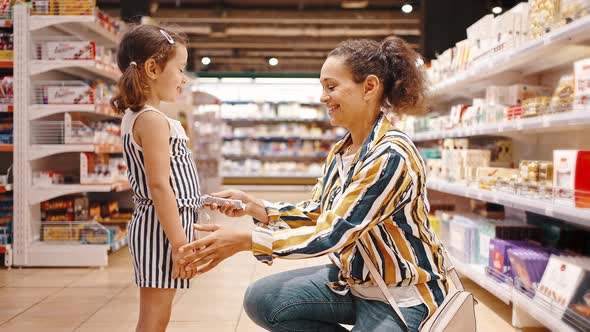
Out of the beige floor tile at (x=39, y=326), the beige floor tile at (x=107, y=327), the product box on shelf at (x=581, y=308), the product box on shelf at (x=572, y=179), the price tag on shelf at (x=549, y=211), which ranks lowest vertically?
the beige floor tile at (x=39, y=326)

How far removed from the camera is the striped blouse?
1.58m

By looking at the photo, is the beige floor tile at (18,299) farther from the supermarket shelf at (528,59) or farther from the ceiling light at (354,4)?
the ceiling light at (354,4)

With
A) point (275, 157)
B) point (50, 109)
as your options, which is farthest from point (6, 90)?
point (275, 157)

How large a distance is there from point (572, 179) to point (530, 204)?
340mm

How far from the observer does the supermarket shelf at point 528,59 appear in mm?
2710

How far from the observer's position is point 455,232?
425 cm

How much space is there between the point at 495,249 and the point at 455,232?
33.1 inches

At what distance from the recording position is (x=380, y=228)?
1.70 m

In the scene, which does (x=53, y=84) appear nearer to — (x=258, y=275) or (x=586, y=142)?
(x=258, y=275)

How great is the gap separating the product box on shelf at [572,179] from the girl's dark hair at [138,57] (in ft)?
5.81

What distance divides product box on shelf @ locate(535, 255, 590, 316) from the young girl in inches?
64.7

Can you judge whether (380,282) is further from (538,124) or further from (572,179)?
(538,124)

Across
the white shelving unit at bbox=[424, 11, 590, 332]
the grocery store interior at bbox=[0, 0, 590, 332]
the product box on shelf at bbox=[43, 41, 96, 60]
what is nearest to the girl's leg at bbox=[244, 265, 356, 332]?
the grocery store interior at bbox=[0, 0, 590, 332]

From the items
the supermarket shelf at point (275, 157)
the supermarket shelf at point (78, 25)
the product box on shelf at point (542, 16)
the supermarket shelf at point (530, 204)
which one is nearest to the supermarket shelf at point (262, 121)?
the supermarket shelf at point (275, 157)
